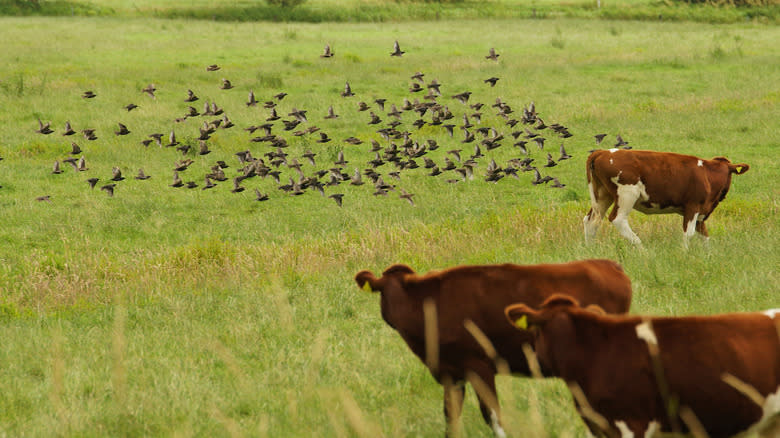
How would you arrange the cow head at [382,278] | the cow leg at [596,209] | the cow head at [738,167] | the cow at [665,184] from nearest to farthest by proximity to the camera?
1. the cow head at [382,278]
2. the cow head at [738,167]
3. the cow at [665,184]
4. the cow leg at [596,209]

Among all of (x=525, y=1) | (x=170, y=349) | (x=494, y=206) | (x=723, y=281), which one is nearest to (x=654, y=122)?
(x=494, y=206)

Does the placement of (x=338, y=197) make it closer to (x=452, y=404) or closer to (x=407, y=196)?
(x=407, y=196)

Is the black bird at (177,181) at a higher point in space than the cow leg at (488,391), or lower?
lower

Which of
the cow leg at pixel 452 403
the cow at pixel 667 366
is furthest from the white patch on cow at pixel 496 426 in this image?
the cow at pixel 667 366

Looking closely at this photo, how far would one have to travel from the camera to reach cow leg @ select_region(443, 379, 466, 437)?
17.0 ft

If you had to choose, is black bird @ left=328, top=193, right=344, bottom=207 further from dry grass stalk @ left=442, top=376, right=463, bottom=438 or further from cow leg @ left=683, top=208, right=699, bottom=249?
dry grass stalk @ left=442, top=376, right=463, bottom=438

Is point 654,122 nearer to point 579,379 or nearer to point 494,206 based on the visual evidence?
point 494,206

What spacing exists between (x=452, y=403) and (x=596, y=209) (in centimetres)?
769

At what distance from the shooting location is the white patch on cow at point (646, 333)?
14.0 feet

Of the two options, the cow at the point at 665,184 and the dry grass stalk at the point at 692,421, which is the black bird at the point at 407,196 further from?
the dry grass stalk at the point at 692,421

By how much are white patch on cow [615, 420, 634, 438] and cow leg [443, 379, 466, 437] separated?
117cm

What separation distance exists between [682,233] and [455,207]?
17.1 feet

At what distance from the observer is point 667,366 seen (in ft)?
13.8

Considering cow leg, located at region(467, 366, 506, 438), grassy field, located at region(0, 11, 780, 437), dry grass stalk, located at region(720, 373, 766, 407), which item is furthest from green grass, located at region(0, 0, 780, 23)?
dry grass stalk, located at region(720, 373, 766, 407)
